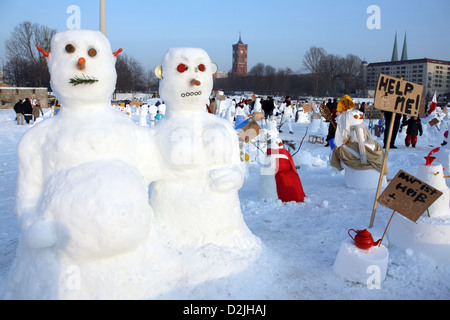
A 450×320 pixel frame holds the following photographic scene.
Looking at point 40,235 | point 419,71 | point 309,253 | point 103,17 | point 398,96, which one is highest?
point 419,71

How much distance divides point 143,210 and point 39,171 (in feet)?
2.77

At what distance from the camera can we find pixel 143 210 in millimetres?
2453

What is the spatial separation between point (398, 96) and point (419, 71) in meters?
62.4

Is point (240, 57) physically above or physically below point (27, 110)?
above

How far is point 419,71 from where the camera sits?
5659 centimetres

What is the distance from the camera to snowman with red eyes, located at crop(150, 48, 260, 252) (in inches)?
112

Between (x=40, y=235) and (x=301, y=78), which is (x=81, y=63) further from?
(x=301, y=78)

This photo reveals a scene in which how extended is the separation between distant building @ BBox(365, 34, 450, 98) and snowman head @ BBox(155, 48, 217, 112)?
57.8 metres

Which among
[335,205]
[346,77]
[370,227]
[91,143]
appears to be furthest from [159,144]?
[346,77]

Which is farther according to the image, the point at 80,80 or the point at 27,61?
the point at 27,61

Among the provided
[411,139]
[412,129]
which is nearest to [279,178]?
[412,129]

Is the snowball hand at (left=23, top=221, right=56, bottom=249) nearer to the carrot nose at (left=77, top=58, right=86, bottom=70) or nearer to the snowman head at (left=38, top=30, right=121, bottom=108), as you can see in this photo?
the snowman head at (left=38, top=30, right=121, bottom=108)

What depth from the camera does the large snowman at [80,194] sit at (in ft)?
7.52

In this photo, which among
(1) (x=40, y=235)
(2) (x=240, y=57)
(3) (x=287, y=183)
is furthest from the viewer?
(2) (x=240, y=57)
